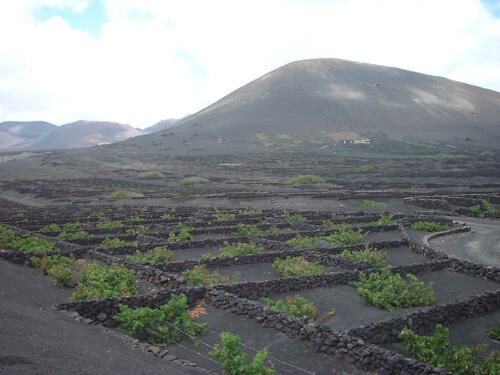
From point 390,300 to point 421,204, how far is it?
28.2 metres

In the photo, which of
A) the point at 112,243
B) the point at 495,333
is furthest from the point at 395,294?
the point at 112,243

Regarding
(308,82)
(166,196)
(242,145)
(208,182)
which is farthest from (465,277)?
(308,82)

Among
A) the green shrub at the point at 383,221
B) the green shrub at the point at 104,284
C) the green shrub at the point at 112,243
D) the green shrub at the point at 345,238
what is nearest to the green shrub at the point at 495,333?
the green shrub at the point at 104,284

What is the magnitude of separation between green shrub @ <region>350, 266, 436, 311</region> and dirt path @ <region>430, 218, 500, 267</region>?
600 centimetres

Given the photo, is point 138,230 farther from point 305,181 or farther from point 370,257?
point 305,181

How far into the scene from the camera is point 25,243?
24.0m

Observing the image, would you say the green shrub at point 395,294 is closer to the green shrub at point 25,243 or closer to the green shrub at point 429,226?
the green shrub at point 429,226

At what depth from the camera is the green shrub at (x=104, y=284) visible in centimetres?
1505

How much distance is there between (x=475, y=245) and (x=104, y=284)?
18.4m

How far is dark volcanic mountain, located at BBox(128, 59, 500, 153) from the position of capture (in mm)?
145375

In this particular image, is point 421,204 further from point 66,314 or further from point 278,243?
point 66,314

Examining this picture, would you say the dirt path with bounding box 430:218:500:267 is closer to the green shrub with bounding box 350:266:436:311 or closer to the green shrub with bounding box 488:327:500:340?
the green shrub with bounding box 350:266:436:311

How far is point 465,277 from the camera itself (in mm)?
18891

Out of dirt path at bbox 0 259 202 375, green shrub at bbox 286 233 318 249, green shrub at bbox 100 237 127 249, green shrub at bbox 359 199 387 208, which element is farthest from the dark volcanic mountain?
dirt path at bbox 0 259 202 375
